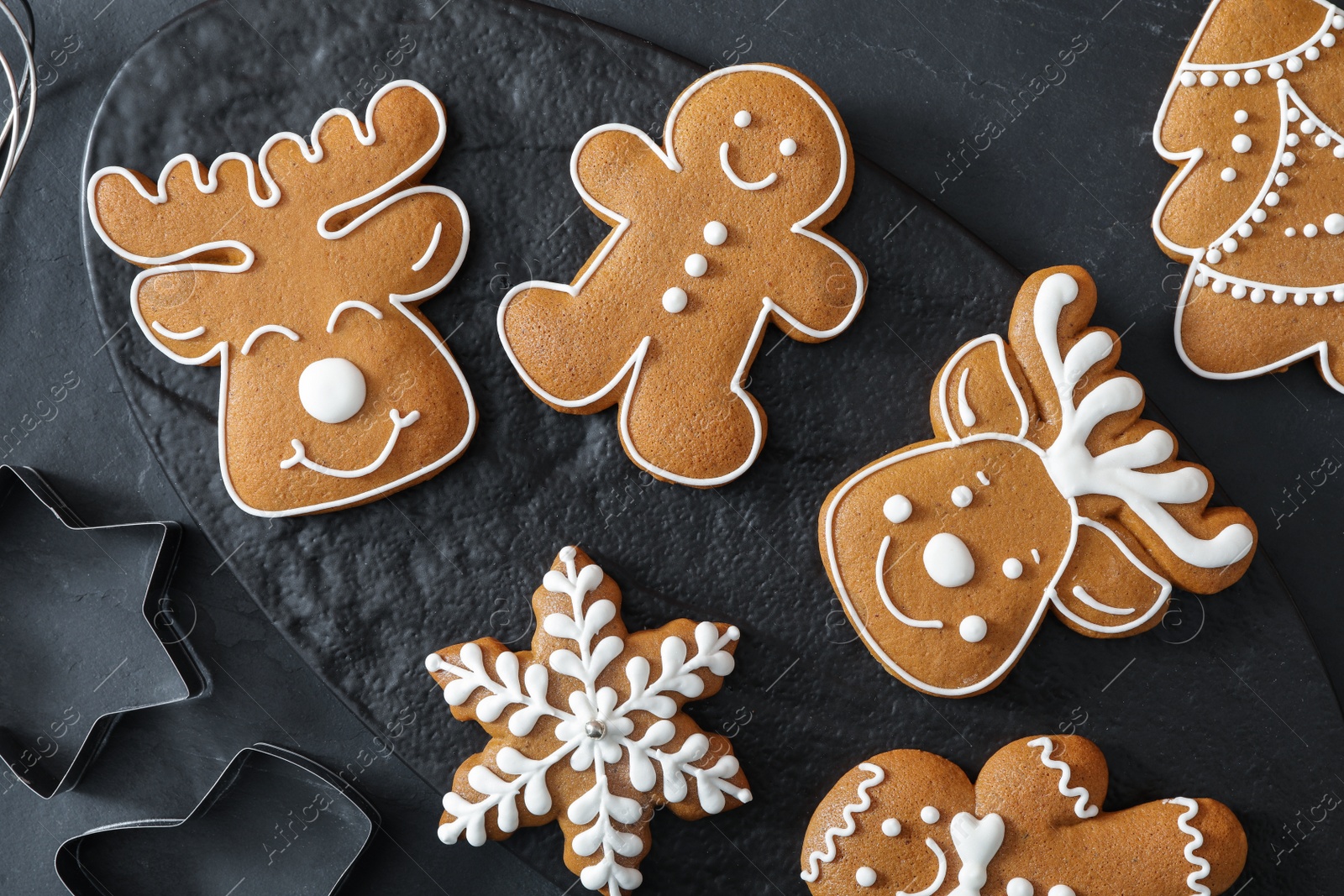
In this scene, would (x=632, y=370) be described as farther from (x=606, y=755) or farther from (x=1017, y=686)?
(x=1017, y=686)

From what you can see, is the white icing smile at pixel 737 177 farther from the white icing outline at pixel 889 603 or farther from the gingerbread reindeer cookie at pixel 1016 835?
the gingerbread reindeer cookie at pixel 1016 835

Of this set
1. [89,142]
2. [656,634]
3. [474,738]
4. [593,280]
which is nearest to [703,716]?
[656,634]

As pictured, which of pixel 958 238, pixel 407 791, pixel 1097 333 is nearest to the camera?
pixel 1097 333

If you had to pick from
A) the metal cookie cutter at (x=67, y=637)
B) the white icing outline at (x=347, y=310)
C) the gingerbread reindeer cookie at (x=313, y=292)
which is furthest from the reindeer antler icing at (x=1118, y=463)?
the metal cookie cutter at (x=67, y=637)

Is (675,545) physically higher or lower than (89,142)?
lower

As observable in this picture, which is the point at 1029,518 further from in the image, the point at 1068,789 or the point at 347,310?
the point at 347,310

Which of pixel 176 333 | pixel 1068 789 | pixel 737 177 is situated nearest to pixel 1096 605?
pixel 1068 789
